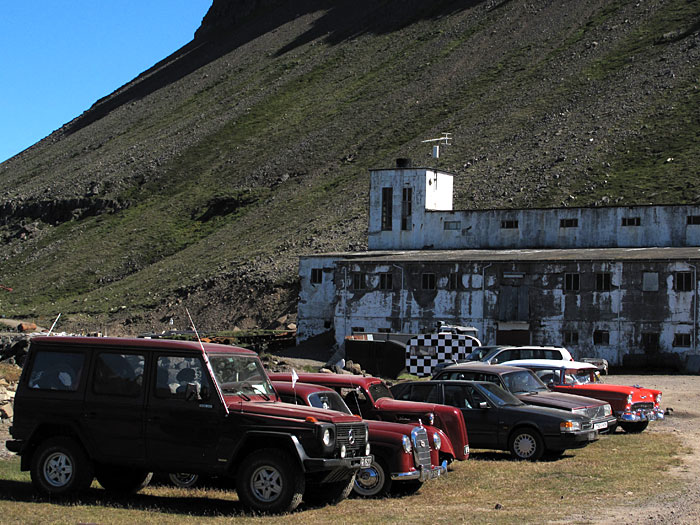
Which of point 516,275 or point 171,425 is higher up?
point 516,275

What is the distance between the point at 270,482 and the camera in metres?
12.5

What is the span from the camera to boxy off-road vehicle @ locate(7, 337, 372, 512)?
12562mm

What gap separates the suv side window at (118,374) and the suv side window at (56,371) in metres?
0.29

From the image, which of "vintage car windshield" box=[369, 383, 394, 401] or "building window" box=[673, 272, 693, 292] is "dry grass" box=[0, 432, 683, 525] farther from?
"building window" box=[673, 272, 693, 292]

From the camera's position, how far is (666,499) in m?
14.1

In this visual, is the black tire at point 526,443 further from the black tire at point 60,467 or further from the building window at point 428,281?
the building window at point 428,281

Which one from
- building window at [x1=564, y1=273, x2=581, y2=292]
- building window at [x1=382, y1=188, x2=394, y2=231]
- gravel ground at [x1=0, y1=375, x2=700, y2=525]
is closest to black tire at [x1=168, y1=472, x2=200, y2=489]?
gravel ground at [x1=0, y1=375, x2=700, y2=525]

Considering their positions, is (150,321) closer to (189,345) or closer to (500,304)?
(500,304)

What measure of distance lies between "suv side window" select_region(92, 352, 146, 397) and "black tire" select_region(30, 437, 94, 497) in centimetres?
85

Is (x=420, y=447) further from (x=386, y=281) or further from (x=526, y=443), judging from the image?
(x=386, y=281)

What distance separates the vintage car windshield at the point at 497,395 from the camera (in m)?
18.8

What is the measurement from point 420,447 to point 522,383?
20.7 feet

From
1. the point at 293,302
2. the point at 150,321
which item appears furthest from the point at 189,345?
the point at 150,321

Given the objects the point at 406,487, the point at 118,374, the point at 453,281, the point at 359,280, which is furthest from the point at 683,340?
the point at 118,374
